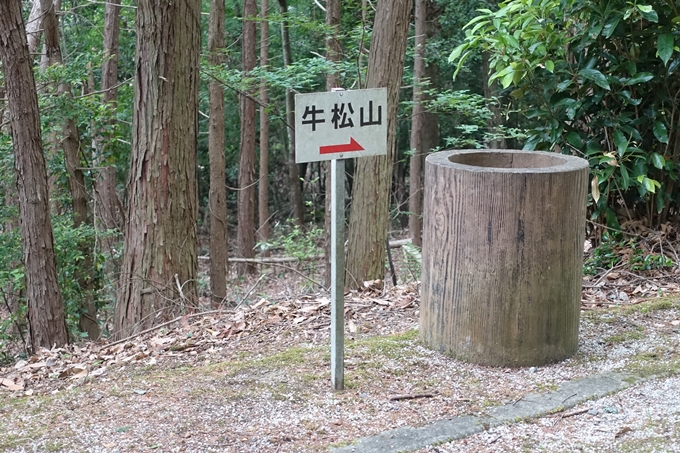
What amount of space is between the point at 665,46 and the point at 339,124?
350 cm

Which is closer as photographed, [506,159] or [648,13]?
[506,159]

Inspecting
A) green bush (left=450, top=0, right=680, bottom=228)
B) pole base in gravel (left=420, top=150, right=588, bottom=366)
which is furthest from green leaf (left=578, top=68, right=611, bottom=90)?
pole base in gravel (left=420, top=150, right=588, bottom=366)

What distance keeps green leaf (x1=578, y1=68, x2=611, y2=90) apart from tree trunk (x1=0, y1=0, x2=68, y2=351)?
18.8 ft

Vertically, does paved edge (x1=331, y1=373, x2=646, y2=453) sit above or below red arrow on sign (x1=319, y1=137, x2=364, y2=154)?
below

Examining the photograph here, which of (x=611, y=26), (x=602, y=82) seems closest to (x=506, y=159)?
(x=602, y=82)

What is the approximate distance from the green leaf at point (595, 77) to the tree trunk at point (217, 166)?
346 inches

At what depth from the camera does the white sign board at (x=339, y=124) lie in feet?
12.7

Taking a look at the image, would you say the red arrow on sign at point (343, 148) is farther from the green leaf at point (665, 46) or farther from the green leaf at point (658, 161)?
the green leaf at point (658, 161)

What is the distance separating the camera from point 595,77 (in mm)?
6246

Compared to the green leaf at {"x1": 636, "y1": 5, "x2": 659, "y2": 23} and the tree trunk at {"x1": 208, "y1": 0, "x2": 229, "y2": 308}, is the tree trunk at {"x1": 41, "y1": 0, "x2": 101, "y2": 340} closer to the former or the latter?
the tree trunk at {"x1": 208, "y1": 0, "x2": 229, "y2": 308}

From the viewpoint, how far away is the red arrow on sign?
393 cm

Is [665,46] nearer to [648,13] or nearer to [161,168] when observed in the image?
[648,13]

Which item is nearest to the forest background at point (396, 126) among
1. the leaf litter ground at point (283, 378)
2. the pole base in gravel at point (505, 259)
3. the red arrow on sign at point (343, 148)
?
the leaf litter ground at point (283, 378)

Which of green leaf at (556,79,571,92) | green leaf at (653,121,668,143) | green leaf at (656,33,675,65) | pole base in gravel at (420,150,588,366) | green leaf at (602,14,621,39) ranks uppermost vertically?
green leaf at (602,14,621,39)
